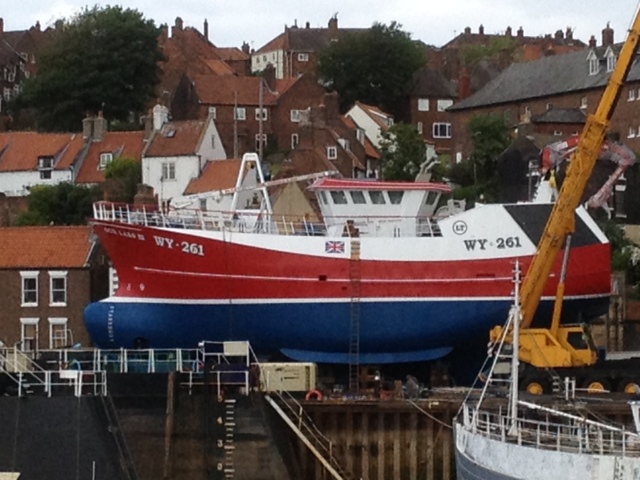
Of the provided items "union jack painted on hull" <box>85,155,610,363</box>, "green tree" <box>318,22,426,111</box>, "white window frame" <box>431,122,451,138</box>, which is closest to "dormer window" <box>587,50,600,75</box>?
"white window frame" <box>431,122,451,138</box>

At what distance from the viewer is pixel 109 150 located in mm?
82750

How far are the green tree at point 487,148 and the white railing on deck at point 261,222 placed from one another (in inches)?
1184

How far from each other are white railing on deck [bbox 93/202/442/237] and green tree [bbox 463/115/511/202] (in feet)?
98.7

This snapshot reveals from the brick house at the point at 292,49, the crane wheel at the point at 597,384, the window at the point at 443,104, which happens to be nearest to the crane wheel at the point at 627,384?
the crane wheel at the point at 597,384

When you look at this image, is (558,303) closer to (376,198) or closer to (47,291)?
(376,198)

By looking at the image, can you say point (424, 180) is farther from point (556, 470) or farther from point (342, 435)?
point (556, 470)

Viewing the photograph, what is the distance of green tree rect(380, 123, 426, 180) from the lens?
273 feet

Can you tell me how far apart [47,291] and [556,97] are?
41431 millimetres

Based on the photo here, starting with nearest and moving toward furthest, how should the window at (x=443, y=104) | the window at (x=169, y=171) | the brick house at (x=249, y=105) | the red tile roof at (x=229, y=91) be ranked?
the window at (x=169, y=171) < the brick house at (x=249, y=105) < the red tile roof at (x=229, y=91) < the window at (x=443, y=104)

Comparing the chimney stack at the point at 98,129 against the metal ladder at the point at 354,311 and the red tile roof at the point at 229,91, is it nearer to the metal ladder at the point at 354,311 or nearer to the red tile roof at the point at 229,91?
the red tile roof at the point at 229,91

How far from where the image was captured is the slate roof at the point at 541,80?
288 ft

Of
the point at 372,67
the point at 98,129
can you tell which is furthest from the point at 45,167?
the point at 372,67

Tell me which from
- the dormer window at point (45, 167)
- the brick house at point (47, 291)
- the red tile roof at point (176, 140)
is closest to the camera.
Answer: the brick house at point (47, 291)

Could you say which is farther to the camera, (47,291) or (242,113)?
(242,113)
